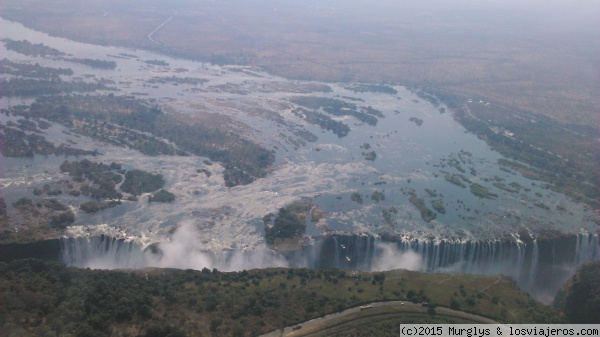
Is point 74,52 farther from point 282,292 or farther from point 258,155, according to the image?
point 282,292

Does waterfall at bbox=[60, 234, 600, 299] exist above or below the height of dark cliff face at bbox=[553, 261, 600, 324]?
below

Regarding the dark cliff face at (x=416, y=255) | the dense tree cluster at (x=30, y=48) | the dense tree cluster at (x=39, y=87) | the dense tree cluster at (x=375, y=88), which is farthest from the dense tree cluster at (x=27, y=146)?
the dense tree cluster at (x=375, y=88)

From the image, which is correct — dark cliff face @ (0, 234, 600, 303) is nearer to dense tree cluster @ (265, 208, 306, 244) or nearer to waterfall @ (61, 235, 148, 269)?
waterfall @ (61, 235, 148, 269)

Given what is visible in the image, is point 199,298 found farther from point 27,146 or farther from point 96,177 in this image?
point 27,146

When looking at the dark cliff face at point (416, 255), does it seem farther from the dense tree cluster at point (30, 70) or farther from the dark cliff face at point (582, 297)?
the dense tree cluster at point (30, 70)

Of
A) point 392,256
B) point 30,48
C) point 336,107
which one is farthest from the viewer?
point 30,48

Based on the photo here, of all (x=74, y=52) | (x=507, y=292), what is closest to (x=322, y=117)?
(x=507, y=292)


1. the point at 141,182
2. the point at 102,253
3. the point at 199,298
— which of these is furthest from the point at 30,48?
the point at 199,298

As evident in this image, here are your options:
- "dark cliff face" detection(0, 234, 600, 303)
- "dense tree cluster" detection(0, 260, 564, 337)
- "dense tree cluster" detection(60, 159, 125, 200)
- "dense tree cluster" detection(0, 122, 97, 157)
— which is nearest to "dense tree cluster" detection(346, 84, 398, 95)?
"dark cliff face" detection(0, 234, 600, 303)
